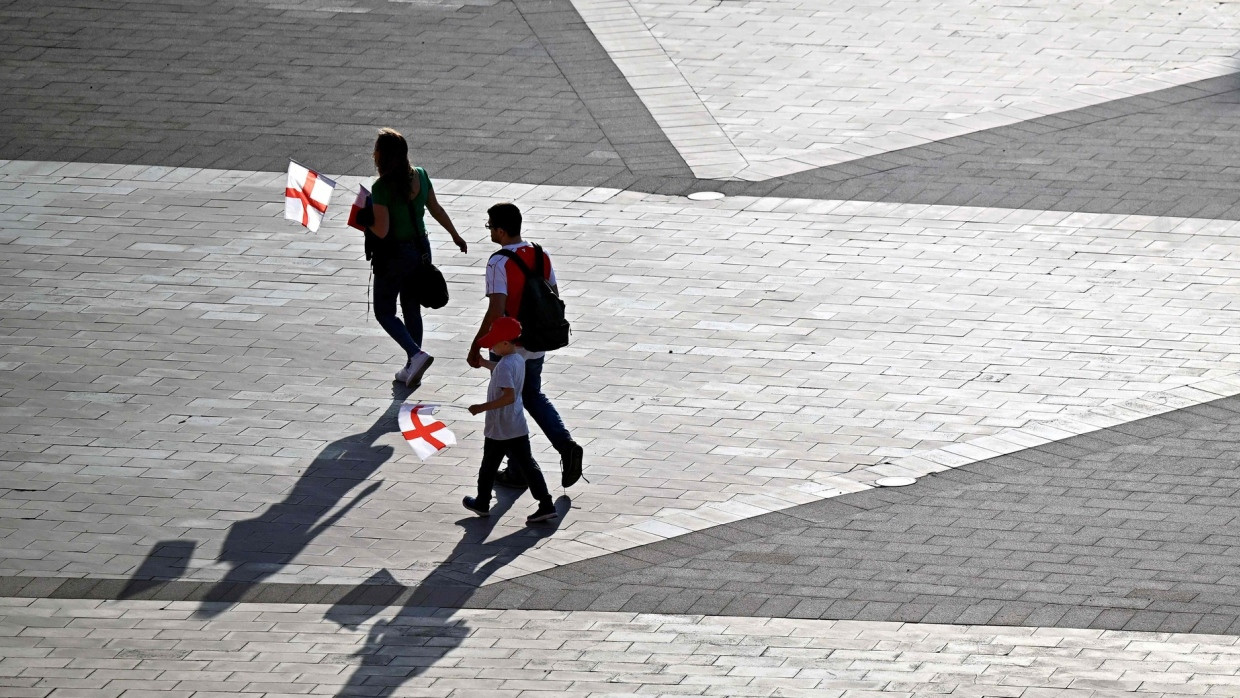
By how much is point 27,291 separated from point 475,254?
3192 millimetres

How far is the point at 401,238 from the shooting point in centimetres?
990

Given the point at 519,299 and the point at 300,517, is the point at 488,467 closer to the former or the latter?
the point at 519,299

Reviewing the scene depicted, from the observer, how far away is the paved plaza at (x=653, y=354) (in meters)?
7.59

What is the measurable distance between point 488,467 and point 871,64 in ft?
27.3

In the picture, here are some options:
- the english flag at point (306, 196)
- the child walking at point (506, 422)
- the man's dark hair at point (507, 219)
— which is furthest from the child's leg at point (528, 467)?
the english flag at point (306, 196)

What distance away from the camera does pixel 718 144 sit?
13797 millimetres

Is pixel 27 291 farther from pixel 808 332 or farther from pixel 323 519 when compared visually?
pixel 808 332

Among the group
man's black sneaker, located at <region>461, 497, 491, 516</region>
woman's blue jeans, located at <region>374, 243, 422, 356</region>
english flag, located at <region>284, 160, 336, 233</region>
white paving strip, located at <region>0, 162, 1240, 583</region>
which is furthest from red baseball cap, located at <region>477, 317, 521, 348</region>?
english flag, located at <region>284, 160, 336, 233</region>

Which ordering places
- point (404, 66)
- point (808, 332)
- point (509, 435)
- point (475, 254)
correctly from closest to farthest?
point (509, 435), point (808, 332), point (475, 254), point (404, 66)

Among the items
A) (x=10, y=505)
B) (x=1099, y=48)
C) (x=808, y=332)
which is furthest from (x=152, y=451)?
(x=1099, y=48)

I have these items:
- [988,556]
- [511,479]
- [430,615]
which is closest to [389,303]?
[511,479]

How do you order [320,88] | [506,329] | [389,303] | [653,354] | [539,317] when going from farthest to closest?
1. [320,88]
2. [653,354]
3. [389,303]
4. [539,317]
5. [506,329]

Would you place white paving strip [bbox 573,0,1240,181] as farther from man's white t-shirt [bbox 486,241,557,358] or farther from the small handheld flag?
man's white t-shirt [bbox 486,241,557,358]

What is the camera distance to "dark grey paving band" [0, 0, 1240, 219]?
43.1 feet
